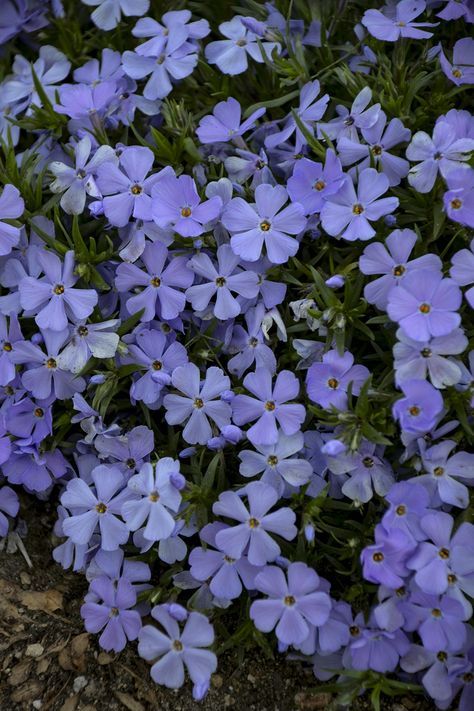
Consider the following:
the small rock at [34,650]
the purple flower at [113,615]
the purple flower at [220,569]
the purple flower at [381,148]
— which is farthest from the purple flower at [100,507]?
the purple flower at [381,148]

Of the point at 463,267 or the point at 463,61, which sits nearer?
the point at 463,267

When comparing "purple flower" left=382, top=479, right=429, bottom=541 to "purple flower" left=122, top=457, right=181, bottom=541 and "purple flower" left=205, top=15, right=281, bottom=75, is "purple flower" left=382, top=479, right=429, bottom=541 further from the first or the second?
"purple flower" left=205, top=15, right=281, bottom=75

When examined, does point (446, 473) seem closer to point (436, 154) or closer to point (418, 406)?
point (418, 406)

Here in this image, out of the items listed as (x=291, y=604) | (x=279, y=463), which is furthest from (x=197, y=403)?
(x=291, y=604)

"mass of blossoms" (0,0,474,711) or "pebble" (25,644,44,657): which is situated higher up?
"mass of blossoms" (0,0,474,711)

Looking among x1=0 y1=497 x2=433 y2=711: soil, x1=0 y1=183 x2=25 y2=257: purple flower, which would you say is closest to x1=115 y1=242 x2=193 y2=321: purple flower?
x1=0 y1=183 x2=25 y2=257: purple flower

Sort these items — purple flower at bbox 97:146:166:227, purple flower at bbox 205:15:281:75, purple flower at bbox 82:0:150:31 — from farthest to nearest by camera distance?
purple flower at bbox 82:0:150:31 → purple flower at bbox 205:15:281:75 → purple flower at bbox 97:146:166:227

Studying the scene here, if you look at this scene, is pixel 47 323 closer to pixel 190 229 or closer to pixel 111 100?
pixel 190 229
